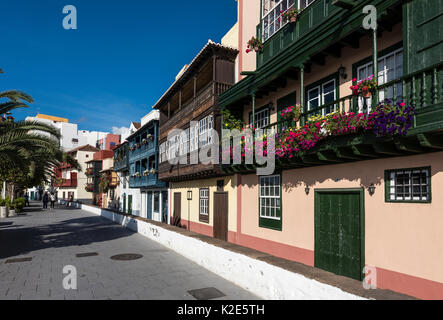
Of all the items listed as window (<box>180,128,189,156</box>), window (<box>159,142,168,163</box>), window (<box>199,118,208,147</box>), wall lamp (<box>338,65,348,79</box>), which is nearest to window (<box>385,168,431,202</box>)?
wall lamp (<box>338,65,348,79</box>)

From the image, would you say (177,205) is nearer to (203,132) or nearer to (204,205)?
(204,205)

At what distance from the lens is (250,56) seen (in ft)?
47.4

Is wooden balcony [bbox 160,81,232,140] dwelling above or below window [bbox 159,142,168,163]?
above

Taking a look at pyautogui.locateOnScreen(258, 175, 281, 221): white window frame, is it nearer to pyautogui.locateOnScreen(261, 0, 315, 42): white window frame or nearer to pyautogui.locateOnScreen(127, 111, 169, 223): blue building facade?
pyautogui.locateOnScreen(261, 0, 315, 42): white window frame

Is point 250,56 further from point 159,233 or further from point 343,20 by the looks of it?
point 159,233

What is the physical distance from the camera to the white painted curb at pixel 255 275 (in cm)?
525

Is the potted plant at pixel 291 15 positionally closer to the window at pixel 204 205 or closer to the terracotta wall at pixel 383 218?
the terracotta wall at pixel 383 218

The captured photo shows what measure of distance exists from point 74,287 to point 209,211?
34.0 feet

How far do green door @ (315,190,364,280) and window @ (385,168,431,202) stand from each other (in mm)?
885

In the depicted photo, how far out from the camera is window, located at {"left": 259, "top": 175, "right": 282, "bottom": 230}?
11.9 m

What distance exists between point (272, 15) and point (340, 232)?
8.64 meters

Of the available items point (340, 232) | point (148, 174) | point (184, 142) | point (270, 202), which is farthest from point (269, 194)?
point (148, 174)

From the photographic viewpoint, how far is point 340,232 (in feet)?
29.5

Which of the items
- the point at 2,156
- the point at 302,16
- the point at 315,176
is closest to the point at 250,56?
the point at 302,16
